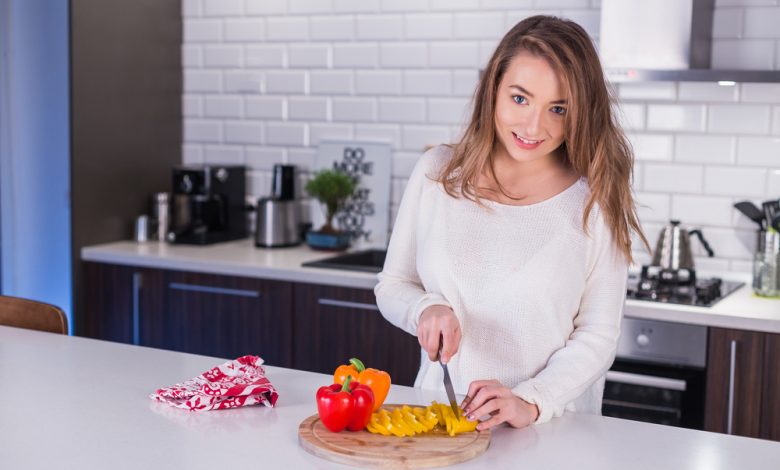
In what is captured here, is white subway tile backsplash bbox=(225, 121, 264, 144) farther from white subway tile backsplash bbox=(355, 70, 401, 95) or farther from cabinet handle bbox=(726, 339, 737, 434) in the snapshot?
cabinet handle bbox=(726, 339, 737, 434)

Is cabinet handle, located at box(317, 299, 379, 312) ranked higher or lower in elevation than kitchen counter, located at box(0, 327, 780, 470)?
lower

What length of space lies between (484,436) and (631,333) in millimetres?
1500

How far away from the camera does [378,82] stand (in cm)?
406

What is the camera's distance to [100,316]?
3949mm

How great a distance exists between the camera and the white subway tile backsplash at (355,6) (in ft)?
13.2

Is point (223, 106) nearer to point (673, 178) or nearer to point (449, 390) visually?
point (673, 178)

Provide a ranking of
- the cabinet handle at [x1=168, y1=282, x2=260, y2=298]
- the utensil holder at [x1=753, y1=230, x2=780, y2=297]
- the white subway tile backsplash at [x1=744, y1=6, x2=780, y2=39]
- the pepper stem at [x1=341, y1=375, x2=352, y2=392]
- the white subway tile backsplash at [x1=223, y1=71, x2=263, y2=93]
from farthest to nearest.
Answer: the white subway tile backsplash at [x1=223, y1=71, x2=263, y2=93], the cabinet handle at [x1=168, y1=282, x2=260, y2=298], the white subway tile backsplash at [x1=744, y1=6, x2=780, y2=39], the utensil holder at [x1=753, y1=230, x2=780, y2=297], the pepper stem at [x1=341, y1=375, x2=352, y2=392]

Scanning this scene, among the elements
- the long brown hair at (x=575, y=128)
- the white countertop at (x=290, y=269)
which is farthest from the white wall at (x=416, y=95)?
the long brown hair at (x=575, y=128)

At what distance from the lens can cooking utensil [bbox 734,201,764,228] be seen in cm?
340

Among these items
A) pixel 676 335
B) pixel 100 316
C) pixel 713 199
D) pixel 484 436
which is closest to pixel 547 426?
pixel 484 436

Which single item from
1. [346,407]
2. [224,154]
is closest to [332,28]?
[224,154]

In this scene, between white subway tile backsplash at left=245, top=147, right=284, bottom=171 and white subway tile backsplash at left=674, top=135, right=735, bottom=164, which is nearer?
white subway tile backsplash at left=674, top=135, right=735, bottom=164

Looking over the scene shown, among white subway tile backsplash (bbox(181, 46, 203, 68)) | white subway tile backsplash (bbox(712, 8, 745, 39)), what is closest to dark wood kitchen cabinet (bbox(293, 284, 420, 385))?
white subway tile backsplash (bbox(181, 46, 203, 68))

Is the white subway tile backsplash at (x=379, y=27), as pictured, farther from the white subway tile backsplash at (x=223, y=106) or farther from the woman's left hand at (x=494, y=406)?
the woman's left hand at (x=494, y=406)
